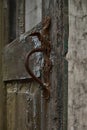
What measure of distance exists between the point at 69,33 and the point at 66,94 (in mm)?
166

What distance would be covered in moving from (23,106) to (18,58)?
0.65 ft

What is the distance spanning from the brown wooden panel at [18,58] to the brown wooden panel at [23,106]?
42 mm

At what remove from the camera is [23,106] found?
4.31 feet

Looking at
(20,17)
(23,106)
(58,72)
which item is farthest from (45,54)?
(20,17)

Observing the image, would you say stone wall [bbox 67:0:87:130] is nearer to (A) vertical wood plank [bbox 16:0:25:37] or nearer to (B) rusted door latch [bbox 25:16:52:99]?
(B) rusted door latch [bbox 25:16:52:99]

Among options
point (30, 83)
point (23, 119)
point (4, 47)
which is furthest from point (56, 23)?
point (4, 47)

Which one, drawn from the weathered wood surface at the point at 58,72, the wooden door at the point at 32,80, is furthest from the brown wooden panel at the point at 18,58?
the weathered wood surface at the point at 58,72

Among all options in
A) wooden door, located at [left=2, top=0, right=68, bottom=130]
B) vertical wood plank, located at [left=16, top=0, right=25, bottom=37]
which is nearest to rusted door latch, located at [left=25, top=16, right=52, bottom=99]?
wooden door, located at [left=2, top=0, right=68, bottom=130]

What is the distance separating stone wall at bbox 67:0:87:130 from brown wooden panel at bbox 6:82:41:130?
0.24 m

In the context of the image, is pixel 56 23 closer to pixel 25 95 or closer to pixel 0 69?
pixel 25 95

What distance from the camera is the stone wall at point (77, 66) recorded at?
0.93 metres

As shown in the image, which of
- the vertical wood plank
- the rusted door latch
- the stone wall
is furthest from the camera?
the vertical wood plank

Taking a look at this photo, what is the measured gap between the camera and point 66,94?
0.95 m

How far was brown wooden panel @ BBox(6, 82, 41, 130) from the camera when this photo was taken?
46.8 inches
